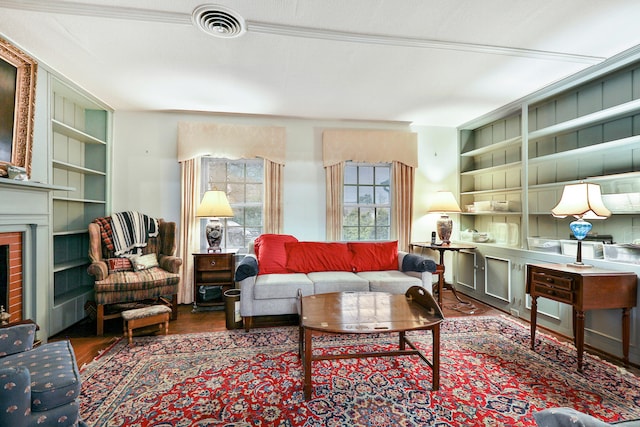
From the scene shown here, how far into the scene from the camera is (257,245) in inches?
143

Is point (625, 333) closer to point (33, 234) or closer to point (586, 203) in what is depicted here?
point (586, 203)

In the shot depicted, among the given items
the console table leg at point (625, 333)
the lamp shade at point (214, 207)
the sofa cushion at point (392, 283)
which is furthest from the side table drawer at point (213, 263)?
the console table leg at point (625, 333)

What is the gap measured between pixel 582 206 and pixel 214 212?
3.61 meters

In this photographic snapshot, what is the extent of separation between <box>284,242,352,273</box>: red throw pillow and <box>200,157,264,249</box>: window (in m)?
0.91

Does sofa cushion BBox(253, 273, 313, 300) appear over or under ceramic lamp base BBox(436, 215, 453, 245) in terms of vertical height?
under

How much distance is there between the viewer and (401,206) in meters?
4.46

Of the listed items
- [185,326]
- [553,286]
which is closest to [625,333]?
[553,286]

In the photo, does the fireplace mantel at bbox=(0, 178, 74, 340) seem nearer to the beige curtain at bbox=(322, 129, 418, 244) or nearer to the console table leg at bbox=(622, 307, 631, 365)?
the beige curtain at bbox=(322, 129, 418, 244)

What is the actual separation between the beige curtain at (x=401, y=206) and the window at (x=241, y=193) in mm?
1955

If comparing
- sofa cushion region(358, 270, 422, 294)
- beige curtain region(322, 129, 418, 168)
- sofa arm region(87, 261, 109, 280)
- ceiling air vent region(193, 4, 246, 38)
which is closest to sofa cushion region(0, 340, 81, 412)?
sofa arm region(87, 261, 109, 280)

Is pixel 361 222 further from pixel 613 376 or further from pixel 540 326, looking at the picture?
pixel 613 376

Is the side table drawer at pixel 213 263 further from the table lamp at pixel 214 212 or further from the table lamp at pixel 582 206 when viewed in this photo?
the table lamp at pixel 582 206

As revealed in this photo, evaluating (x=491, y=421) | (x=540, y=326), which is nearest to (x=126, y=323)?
(x=491, y=421)

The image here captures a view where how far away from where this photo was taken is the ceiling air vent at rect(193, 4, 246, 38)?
78.5 inches
